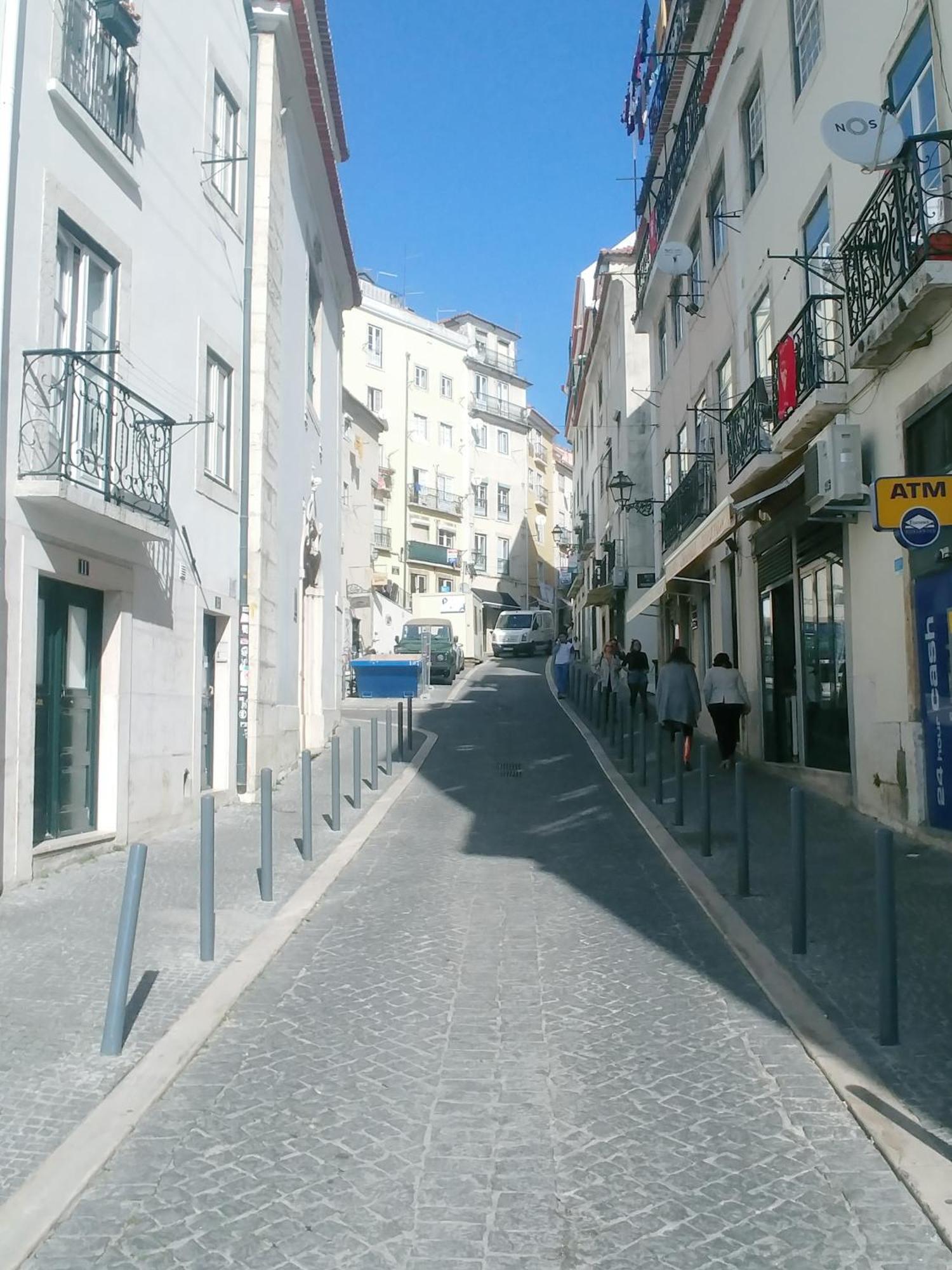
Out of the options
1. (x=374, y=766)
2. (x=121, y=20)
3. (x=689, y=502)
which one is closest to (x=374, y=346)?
(x=689, y=502)

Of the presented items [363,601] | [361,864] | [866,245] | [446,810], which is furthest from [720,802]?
[363,601]

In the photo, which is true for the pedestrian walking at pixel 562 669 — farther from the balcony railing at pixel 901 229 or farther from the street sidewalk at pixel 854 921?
the balcony railing at pixel 901 229

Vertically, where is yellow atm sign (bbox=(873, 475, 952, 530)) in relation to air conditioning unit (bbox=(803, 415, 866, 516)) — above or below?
below

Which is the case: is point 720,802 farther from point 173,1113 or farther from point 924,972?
point 173,1113

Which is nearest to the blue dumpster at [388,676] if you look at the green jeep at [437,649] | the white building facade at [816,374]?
the green jeep at [437,649]

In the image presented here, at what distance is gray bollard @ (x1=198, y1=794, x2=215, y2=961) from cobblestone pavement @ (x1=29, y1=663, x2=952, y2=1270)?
450 mm

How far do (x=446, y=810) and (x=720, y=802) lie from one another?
9.92 ft

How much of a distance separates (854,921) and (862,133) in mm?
6811

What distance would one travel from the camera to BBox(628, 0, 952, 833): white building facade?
9.65 m

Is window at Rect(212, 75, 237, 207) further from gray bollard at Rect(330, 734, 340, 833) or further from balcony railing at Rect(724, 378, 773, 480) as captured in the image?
balcony railing at Rect(724, 378, 773, 480)

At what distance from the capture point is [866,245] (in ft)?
33.3

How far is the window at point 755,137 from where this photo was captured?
15.7m

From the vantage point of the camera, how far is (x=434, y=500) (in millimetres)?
58562

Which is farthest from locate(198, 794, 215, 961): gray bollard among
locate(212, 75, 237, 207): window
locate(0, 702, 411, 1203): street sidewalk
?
locate(212, 75, 237, 207): window
